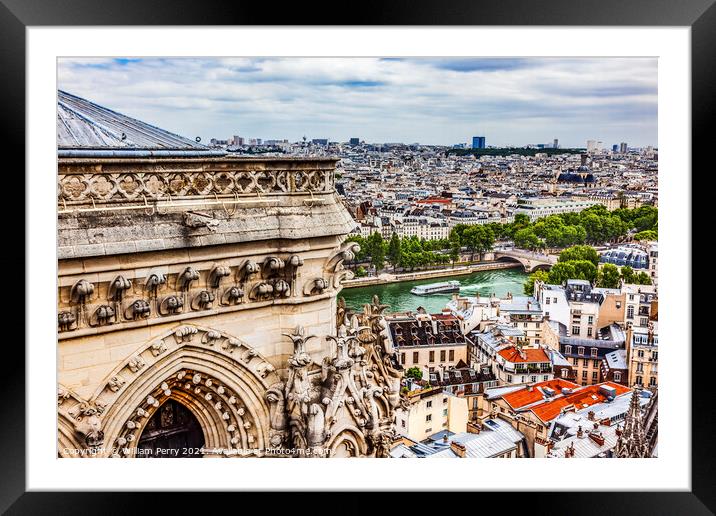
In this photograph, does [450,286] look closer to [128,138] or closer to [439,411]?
[439,411]

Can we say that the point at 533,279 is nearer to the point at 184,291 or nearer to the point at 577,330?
the point at 577,330

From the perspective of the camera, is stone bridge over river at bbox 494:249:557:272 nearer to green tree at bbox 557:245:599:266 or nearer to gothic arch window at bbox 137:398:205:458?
green tree at bbox 557:245:599:266

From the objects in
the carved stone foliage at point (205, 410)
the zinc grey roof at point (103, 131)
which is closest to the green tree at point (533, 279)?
the carved stone foliage at point (205, 410)

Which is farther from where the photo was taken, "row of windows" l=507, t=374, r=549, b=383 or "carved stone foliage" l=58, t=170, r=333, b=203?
"row of windows" l=507, t=374, r=549, b=383

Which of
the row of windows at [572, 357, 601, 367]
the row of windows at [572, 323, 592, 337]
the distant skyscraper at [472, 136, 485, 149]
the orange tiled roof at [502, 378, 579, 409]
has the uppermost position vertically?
the distant skyscraper at [472, 136, 485, 149]

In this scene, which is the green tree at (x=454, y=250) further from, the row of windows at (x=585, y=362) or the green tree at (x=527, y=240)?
the row of windows at (x=585, y=362)

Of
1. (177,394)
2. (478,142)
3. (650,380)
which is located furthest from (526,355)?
(177,394)

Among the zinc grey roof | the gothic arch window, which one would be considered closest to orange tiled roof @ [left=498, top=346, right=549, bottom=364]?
the gothic arch window
